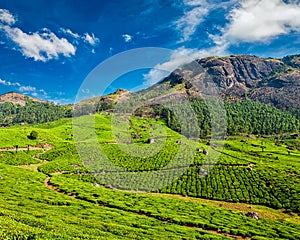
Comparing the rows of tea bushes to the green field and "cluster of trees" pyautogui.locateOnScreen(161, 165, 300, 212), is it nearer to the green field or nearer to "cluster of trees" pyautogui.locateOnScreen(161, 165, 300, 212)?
the green field

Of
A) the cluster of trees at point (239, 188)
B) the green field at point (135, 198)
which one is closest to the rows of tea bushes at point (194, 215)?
the green field at point (135, 198)

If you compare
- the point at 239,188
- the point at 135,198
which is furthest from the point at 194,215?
the point at 239,188

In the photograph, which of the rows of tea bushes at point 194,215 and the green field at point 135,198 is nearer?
the green field at point 135,198

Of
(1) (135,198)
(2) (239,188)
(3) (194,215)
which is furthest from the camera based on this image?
(2) (239,188)

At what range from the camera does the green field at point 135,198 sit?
27.9 metres

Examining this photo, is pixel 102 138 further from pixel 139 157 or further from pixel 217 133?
pixel 217 133

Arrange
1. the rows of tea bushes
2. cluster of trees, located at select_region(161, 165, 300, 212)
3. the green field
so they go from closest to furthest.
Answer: the green field
the rows of tea bushes
cluster of trees, located at select_region(161, 165, 300, 212)

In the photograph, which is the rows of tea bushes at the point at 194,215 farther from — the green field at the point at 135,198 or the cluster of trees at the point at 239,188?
the cluster of trees at the point at 239,188

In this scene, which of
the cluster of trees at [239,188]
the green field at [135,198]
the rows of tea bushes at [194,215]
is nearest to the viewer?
the green field at [135,198]

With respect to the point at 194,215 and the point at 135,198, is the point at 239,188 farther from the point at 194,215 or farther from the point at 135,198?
the point at 135,198

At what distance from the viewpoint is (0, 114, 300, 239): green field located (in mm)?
27859

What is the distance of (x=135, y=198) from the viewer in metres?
51.5

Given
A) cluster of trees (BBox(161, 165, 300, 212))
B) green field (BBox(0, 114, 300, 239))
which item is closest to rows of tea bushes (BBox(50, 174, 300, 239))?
green field (BBox(0, 114, 300, 239))

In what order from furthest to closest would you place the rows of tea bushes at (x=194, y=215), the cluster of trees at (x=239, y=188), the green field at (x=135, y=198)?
1. the cluster of trees at (x=239, y=188)
2. the rows of tea bushes at (x=194, y=215)
3. the green field at (x=135, y=198)
